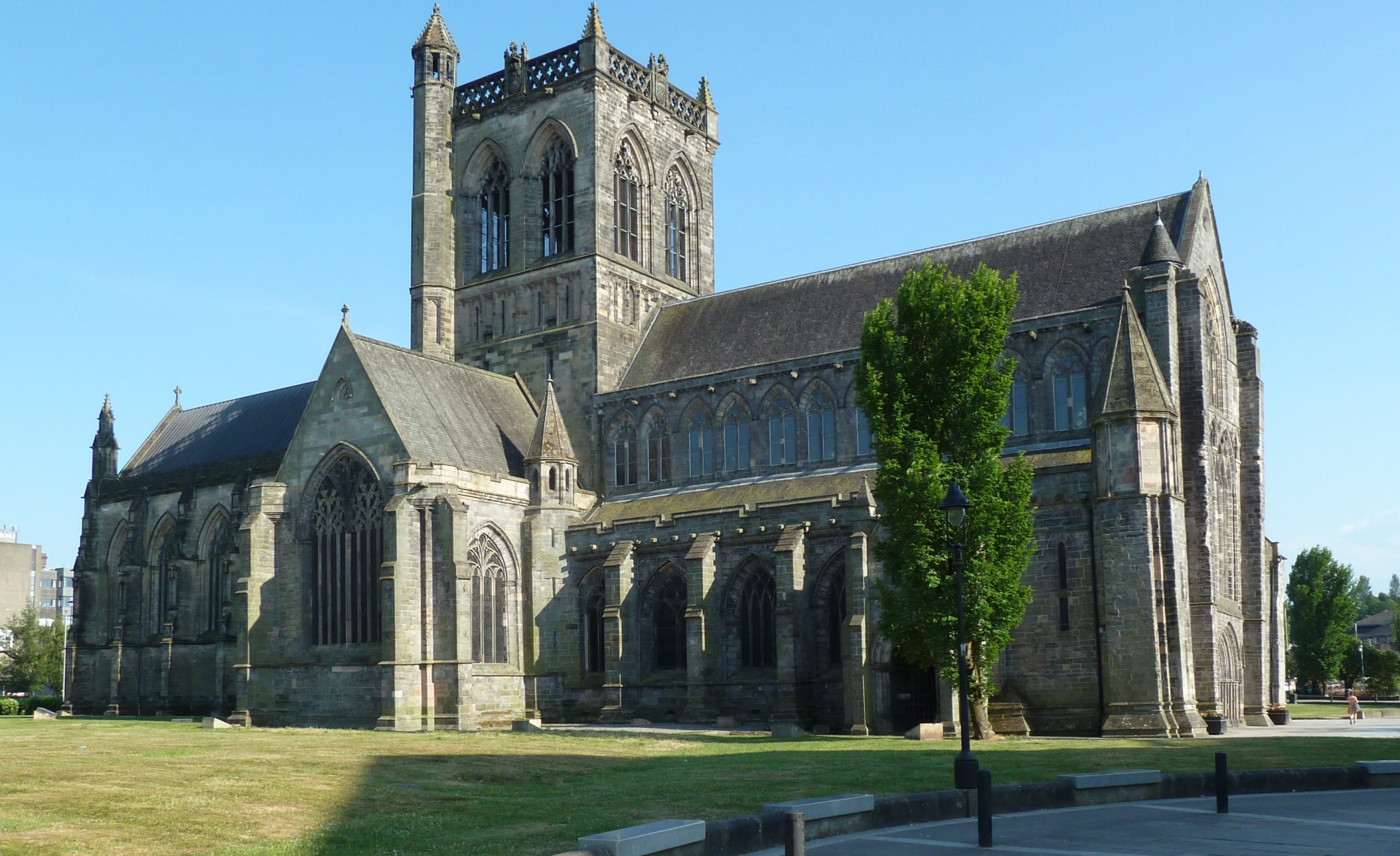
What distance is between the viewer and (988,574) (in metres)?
36.2

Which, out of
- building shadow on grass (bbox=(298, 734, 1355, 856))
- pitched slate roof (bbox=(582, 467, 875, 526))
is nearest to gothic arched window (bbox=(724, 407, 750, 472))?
pitched slate roof (bbox=(582, 467, 875, 526))

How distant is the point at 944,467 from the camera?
36.7 meters

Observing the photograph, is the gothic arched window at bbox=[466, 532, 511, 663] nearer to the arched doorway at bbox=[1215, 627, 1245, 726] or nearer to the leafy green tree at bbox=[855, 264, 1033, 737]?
the leafy green tree at bbox=[855, 264, 1033, 737]

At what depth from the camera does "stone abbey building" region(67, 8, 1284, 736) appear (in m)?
41.8

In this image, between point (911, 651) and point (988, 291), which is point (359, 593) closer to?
point (911, 651)

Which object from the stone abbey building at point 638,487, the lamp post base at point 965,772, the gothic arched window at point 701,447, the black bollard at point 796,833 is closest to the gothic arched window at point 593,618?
the stone abbey building at point 638,487

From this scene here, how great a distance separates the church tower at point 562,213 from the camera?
58.8 metres

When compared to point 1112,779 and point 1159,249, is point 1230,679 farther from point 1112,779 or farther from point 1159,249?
point 1112,779

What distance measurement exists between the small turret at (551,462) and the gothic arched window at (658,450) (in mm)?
3336

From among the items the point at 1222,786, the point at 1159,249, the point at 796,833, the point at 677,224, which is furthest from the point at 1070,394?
the point at 796,833

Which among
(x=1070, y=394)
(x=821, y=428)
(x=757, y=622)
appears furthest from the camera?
(x=821, y=428)

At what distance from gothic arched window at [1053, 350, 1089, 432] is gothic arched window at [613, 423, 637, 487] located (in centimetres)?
1795

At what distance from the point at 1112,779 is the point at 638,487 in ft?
112

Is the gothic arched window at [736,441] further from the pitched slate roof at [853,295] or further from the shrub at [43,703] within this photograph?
the shrub at [43,703]
